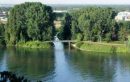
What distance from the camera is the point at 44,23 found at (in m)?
32.1

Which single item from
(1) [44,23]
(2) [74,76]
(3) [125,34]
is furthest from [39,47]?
(2) [74,76]

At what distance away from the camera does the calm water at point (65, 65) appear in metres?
18.9

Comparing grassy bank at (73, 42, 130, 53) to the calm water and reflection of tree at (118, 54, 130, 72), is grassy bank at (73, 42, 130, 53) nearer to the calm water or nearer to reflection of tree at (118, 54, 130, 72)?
the calm water

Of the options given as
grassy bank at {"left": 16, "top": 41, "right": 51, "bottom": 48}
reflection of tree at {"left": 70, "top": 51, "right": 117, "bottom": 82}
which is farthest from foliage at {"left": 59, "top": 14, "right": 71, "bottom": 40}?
reflection of tree at {"left": 70, "top": 51, "right": 117, "bottom": 82}

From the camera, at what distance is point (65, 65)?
22750 millimetres

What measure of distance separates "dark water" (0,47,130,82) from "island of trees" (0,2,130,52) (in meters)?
2.39

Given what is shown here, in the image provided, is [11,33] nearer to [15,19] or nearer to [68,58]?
[15,19]

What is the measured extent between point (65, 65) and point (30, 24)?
33.0ft

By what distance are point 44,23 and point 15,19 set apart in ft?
7.89

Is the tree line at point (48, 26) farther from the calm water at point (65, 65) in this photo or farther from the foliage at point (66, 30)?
the calm water at point (65, 65)

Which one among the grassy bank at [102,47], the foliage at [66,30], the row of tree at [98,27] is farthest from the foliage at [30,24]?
the grassy bank at [102,47]

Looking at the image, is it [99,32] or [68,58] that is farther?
[99,32]

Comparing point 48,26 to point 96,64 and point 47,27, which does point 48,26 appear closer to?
point 47,27

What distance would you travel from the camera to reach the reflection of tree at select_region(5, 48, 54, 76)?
2054 centimetres
